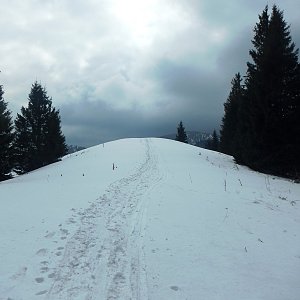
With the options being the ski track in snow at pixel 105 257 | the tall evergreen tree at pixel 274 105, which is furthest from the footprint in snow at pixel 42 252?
the tall evergreen tree at pixel 274 105

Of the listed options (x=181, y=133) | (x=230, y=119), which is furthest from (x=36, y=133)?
(x=181, y=133)

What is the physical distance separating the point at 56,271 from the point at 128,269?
1302mm

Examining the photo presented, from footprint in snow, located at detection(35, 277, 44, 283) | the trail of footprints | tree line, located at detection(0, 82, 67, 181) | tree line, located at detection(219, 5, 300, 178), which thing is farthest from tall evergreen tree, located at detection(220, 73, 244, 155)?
footprint in snow, located at detection(35, 277, 44, 283)

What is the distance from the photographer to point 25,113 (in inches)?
1441

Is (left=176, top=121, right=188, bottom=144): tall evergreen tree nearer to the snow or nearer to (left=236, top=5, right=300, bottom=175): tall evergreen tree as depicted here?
(left=236, top=5, right=300, bottom=175): tall evergreen tree

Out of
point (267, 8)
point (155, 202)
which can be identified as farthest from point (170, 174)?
point (267, 8)

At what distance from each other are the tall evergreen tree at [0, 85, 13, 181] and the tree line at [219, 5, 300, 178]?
18.7 m

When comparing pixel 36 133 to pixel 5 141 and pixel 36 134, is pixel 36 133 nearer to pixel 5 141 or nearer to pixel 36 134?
pixel 36 134

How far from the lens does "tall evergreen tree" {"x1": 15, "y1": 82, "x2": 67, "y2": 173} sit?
35625 millimetres

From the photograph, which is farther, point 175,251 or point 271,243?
point 271,243

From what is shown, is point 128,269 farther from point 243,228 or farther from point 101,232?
point 243,228

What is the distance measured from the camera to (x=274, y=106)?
23172 mm

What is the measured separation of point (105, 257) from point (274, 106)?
62.4 ft

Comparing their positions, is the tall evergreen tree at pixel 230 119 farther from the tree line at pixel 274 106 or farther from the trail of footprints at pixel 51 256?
the trail of footprints at pixel 51 256
